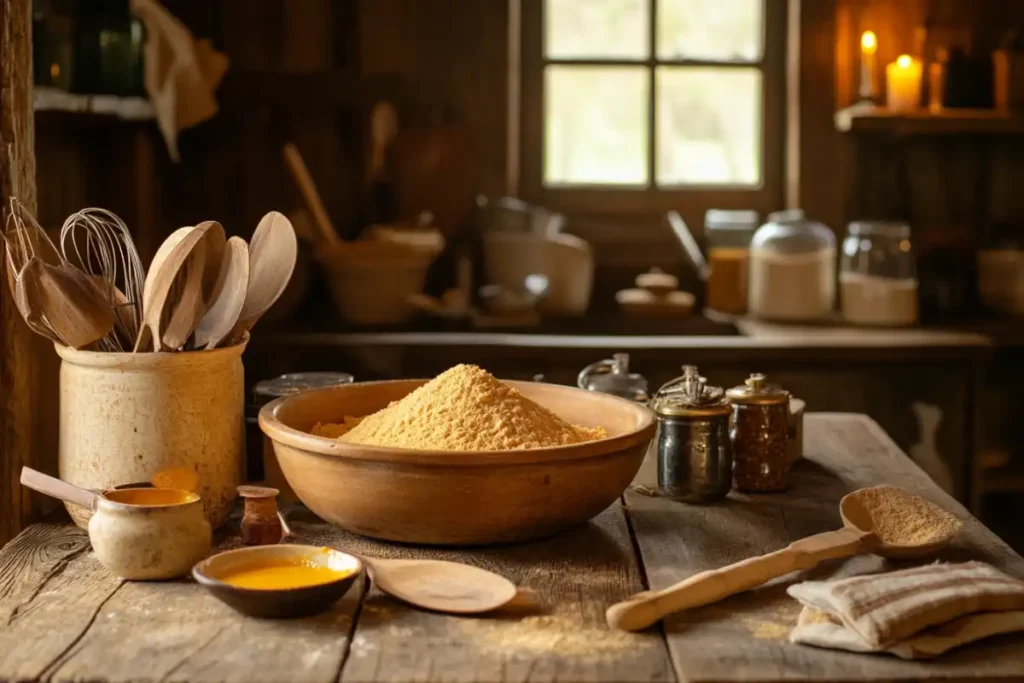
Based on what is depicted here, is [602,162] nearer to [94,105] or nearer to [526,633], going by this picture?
[94,105]

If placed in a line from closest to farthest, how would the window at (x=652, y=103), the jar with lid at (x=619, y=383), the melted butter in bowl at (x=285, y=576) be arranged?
the melted butter in bowl at (x=285, y=576) < the jar with lid at (x=619, y=383) < the window at (x=652, y=103)

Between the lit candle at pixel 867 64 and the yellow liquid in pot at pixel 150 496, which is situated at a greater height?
the lit candle at pixel 867 64

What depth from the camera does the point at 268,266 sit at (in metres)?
1.46

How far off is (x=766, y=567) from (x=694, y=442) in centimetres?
33

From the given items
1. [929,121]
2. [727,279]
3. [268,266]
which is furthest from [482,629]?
[929,121]

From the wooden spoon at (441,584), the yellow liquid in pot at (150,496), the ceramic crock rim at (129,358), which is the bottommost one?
the wooden spoon at (441,584)

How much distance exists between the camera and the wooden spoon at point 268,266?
1458 millimetres

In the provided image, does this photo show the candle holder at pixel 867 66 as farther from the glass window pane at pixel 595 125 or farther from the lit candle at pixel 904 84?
the glass window pane at pixel 595 125

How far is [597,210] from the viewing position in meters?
3.52

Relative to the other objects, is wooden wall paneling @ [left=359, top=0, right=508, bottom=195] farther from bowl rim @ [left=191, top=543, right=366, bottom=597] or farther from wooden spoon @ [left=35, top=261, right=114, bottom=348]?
bowl rim @ [left=191, top=543, right=366, bottom=597]

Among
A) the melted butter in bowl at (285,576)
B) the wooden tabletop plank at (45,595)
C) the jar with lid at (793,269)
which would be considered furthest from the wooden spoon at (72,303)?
the jar with lid at (793,269)

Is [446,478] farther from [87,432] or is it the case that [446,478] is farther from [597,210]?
[597,210]

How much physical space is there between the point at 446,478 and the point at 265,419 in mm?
253

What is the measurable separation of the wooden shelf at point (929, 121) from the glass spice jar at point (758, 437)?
1.78 metres
